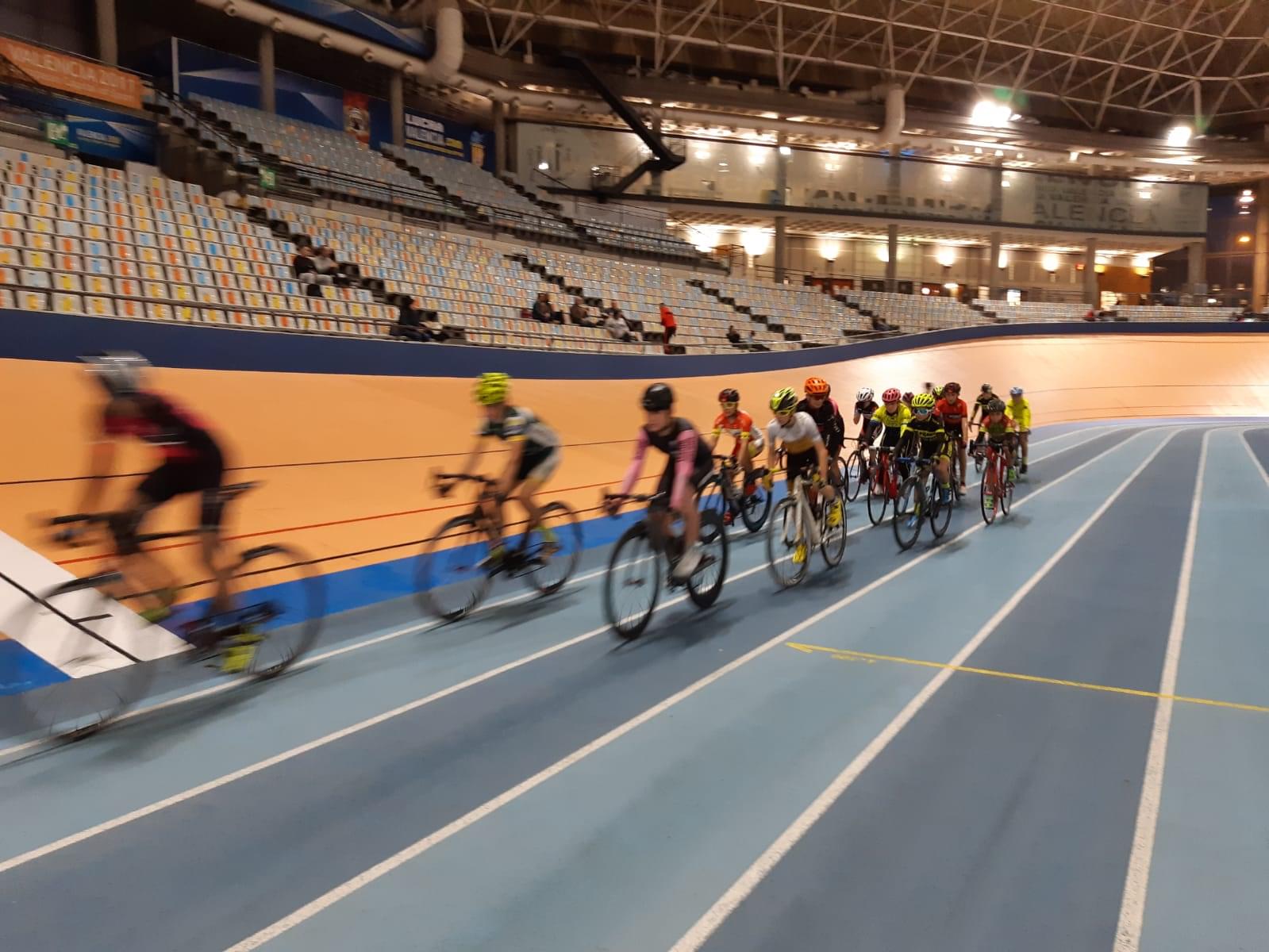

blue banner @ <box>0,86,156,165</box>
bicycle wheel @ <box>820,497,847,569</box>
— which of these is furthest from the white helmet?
blue banner @ <box>0,86,156,165</box>

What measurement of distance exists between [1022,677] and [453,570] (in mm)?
3722

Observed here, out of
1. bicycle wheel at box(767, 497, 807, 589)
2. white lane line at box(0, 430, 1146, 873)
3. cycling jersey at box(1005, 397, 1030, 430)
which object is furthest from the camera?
cycling jersey at box(1005, 397, 1030, 430)

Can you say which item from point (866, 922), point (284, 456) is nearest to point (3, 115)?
point (284, 456)

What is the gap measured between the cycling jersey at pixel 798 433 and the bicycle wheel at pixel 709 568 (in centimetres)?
100

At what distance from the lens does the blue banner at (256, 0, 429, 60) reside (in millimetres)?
18469

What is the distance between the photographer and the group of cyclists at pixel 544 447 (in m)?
3.74

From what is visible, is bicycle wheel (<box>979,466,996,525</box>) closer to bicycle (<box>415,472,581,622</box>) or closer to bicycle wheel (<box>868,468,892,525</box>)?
bicycle wheel (<box>868,468,892,525</box>)

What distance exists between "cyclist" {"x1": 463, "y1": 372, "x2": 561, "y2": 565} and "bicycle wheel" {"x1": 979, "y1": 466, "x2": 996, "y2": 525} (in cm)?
579

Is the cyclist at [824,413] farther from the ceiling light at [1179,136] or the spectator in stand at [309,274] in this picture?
the ceiling light at [1179,136]

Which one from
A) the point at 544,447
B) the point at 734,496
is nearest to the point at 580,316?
the point at 734,496

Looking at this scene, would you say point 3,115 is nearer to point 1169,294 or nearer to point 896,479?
point 896,479

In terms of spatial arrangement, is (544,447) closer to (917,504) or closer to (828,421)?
(828,421)

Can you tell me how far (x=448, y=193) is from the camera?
71.2 feet

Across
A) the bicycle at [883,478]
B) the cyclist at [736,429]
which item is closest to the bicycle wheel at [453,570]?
the cyclist at [736,429]
